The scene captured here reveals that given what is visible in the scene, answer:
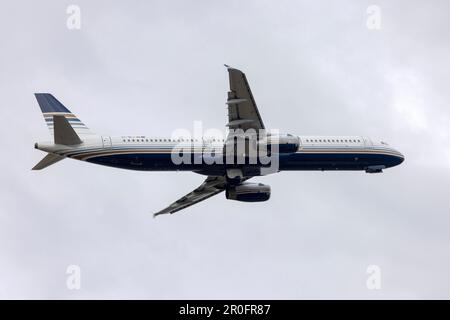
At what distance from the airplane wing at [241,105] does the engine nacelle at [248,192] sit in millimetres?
9699

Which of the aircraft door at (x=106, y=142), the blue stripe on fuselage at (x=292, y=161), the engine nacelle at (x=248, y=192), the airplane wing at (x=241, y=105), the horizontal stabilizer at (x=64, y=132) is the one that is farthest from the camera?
the engine nacelle at (x=248, y=192)

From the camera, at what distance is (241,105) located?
6694 centimetres

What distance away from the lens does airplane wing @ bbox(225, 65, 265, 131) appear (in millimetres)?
64938

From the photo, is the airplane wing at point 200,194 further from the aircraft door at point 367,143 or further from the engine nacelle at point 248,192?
the aircraft door at point 367,143

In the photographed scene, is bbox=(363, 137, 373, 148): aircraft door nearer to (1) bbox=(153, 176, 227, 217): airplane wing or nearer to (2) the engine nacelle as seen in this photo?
(2) the engine nacelle

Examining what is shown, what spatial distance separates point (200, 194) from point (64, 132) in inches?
619

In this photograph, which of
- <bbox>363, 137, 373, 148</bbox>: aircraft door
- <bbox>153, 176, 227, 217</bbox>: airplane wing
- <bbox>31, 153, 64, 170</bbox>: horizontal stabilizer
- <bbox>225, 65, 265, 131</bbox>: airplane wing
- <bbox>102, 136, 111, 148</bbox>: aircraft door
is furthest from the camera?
<bbox>153, 176, 227, 217</bbox>: airplane wing

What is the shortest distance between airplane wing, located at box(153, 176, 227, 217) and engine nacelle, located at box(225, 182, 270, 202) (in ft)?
3.55

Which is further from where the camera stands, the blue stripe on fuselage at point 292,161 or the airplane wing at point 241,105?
the blue stripe on fuselage at point 292,161

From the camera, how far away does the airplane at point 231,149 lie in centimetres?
6794

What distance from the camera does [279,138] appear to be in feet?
231

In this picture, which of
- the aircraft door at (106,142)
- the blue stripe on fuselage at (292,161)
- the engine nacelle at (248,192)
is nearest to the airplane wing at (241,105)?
the blue stripe on fuselage at (292,161)

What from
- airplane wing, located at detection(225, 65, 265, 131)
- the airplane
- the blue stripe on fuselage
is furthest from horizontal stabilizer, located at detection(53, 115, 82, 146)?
airplane wing, located at detection(225, 65, 265, 131)

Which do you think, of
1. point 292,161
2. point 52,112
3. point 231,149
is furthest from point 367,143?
point 52,112
